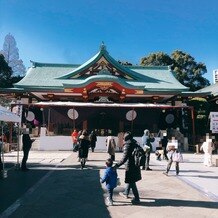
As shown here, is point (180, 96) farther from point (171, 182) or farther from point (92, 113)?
point (171, 182)

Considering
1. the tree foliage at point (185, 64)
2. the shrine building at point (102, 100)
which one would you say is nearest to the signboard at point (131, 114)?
the shrine building at point (102, 100)

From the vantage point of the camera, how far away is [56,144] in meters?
22.1

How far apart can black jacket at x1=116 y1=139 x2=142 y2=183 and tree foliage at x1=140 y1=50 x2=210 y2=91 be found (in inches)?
1697

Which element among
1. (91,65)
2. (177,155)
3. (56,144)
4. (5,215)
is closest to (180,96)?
(91,65)

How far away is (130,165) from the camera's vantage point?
23.6ft

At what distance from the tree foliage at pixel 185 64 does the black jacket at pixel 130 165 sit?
43.1m

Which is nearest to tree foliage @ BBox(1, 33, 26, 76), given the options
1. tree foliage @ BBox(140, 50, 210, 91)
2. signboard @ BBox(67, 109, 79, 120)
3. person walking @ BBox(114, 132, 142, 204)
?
tree foliage @ BBox(140, 50, 210, 91)

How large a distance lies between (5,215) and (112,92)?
20.8 metres

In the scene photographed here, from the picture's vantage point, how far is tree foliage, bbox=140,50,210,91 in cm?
4925

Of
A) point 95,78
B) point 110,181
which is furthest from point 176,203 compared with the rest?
point 95,78

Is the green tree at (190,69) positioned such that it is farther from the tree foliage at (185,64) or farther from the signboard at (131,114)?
the signboard at (131,114)

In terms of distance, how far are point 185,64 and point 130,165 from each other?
45.2 metres

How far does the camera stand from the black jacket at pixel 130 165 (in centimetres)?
→ 709

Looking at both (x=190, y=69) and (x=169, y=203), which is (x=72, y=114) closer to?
(x=169, y=203)
